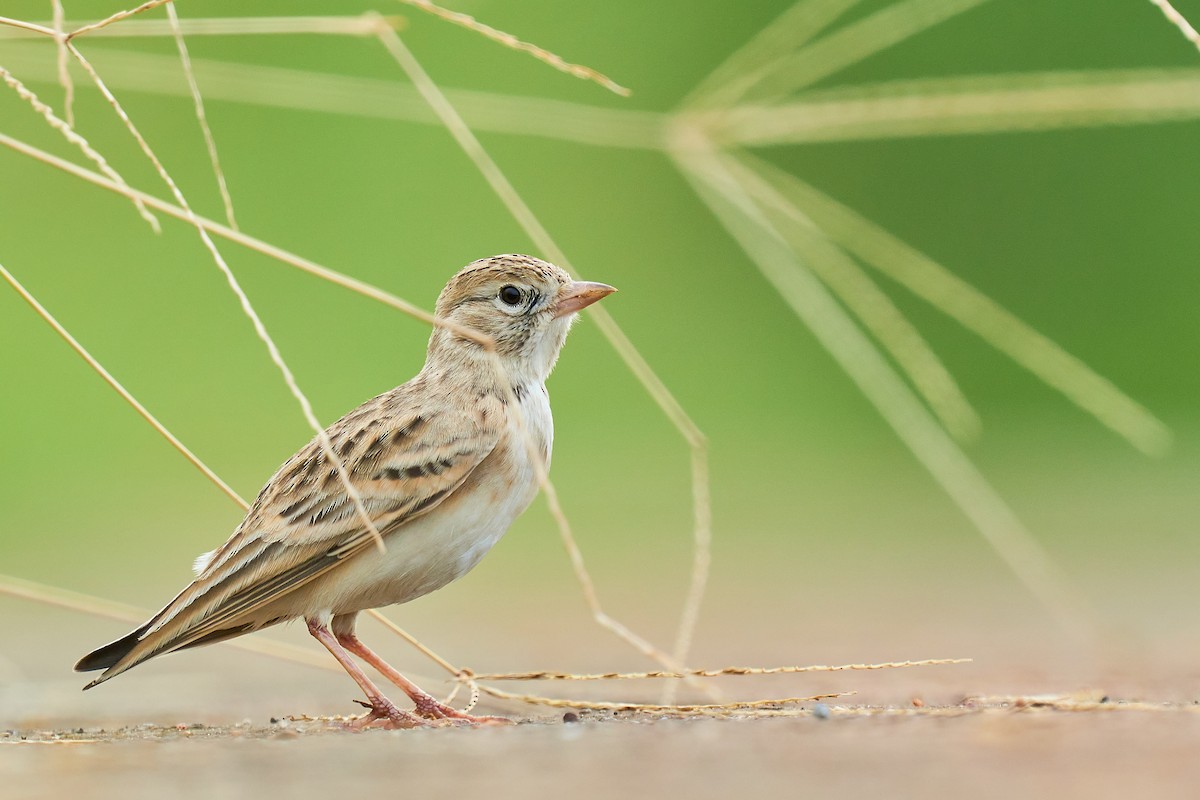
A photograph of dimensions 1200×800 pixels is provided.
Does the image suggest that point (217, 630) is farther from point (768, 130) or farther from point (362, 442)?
point (768, 130)

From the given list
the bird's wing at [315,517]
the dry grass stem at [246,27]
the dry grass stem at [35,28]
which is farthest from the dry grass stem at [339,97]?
the dry grass stem at [35,28]

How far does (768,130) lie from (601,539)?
6194 mm

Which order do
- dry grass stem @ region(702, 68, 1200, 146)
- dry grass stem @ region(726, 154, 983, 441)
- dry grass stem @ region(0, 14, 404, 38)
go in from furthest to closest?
1. dry grass stem @ region(726, 154, 983, 441)
2. dry grass stem @ region(702, 68, 1200, 146)
3. dry grass stem @ region(0, 14, 404, 38)

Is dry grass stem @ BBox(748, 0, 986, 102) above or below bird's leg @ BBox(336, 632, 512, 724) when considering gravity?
above

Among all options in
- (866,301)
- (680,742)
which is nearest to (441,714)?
(680,742)

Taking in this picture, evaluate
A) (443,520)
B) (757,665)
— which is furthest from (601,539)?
(443,520)

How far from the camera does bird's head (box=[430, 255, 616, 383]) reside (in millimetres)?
4531

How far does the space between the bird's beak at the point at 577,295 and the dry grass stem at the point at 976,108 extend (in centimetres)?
70

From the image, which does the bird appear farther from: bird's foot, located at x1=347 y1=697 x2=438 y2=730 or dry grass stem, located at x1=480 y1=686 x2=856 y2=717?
dry grass stem, located at x1=480 y1=686 x2=856 y2=717

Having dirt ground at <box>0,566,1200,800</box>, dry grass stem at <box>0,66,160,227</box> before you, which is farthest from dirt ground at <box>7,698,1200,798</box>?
dry grass stem at <box>0,66,160,227</box>

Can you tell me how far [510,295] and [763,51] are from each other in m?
1.13

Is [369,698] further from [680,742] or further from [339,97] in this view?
[339,97]

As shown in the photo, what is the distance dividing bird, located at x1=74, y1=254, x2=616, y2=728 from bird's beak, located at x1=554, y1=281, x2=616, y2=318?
491 mm

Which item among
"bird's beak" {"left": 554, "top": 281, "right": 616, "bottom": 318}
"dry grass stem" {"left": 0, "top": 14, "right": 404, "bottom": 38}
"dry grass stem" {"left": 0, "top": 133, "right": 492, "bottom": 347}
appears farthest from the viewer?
"bird's beak" {"left": 554, "top": 281, "right": 616, "bottom": 318}
